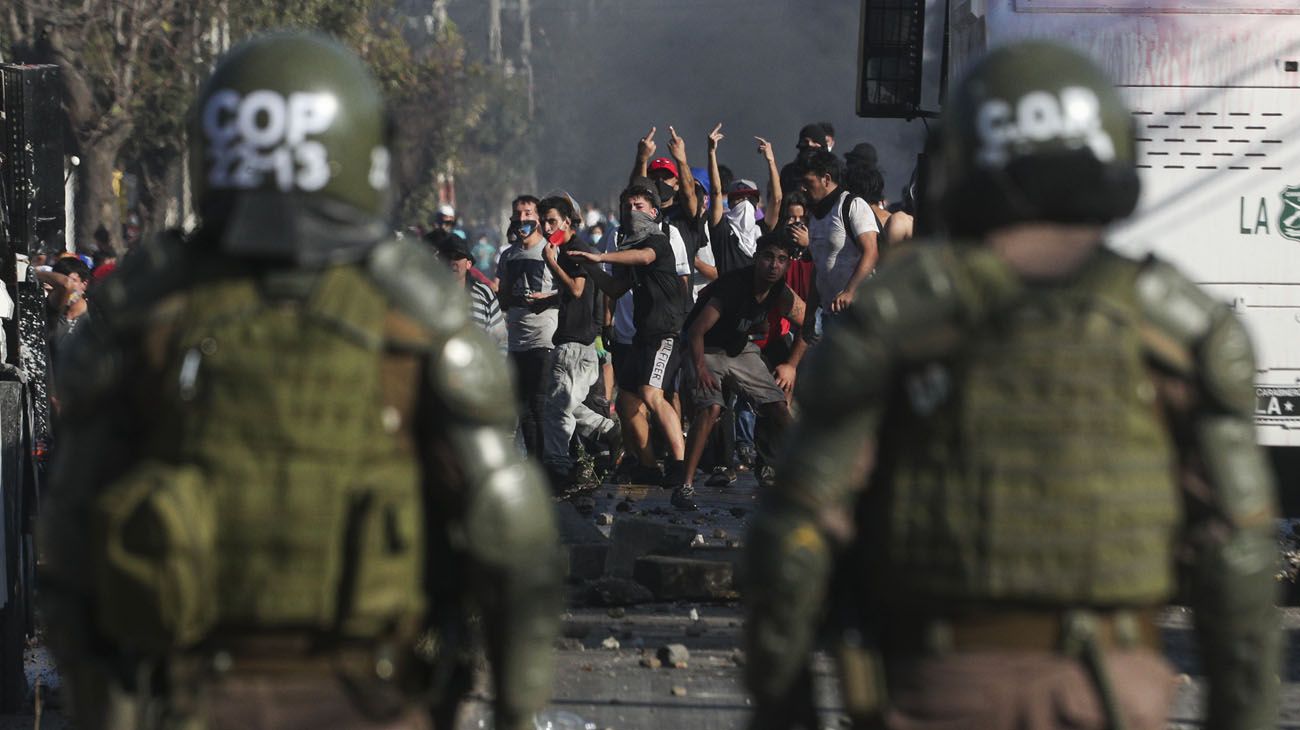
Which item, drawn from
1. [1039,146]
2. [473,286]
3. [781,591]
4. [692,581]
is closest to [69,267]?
[473,286]

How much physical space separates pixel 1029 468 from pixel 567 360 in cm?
1047

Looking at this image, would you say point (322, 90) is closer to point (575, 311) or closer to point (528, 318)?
point (575, 311)

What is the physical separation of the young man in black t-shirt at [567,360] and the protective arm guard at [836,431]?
9988 mm

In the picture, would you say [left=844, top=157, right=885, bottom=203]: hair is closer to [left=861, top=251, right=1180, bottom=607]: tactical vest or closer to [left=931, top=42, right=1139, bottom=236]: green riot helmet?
[left=931, top=42, right=1139, bottom=236]: green riot helmet

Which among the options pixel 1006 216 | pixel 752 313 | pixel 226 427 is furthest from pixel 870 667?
pixel 752 313

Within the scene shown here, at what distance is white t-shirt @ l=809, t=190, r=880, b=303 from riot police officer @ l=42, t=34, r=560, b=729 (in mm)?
8287

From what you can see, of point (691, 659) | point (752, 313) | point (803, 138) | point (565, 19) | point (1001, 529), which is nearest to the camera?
point (1001, 529)

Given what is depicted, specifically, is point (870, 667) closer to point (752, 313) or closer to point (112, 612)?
point (112, 612)

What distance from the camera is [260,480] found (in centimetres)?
338

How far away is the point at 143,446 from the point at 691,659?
4.98m

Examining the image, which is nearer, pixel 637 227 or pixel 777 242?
pixel 777 242

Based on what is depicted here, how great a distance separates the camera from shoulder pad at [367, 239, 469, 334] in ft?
11.4

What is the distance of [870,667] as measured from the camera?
3.48 m

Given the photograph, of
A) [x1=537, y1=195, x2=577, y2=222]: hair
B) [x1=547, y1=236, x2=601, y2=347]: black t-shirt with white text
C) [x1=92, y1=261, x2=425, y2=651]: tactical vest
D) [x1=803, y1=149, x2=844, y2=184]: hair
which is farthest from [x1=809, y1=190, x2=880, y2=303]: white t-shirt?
[x1=92, y1=261, x2=425, y2=651]: tactical vest
